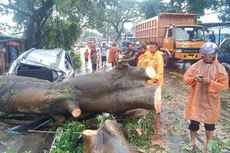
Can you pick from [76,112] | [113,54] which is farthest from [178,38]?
[76,112]

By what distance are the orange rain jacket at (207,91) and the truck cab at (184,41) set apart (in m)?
13.1

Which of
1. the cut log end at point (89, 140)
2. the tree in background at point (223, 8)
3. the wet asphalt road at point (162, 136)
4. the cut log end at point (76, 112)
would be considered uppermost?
the tree in background at point (223, 8)

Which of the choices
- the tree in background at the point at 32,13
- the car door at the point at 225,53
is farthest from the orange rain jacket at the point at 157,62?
the tree in background at the point at 32,13

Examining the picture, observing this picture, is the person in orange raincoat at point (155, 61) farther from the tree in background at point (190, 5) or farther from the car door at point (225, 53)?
the tree in background at point (190, 5)

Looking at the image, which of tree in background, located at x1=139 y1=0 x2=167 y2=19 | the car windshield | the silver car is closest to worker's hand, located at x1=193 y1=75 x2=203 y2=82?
the silver car

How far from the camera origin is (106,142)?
177 inches

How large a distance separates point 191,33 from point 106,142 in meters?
15.6

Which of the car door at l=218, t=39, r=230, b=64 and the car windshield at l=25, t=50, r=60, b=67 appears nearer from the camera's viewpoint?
the car windshield at l=25, t=50, r=60, b=67

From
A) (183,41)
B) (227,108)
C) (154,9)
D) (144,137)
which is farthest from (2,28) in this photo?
(144,137)

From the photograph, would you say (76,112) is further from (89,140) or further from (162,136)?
(89,140)

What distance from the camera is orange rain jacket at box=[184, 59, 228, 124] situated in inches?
225

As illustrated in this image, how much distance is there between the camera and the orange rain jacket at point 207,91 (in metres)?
5.71

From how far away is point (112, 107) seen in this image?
22.6 feet

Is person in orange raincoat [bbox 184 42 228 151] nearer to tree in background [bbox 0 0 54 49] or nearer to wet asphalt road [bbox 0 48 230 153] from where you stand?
wet asphalt road [bbox 0 48 230 153]
